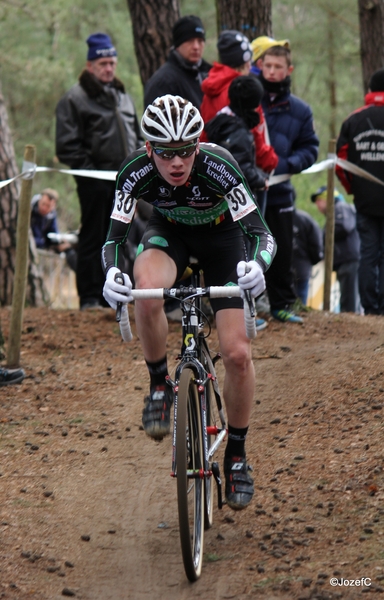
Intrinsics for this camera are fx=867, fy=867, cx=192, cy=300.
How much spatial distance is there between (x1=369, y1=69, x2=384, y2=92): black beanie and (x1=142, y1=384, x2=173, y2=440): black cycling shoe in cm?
589

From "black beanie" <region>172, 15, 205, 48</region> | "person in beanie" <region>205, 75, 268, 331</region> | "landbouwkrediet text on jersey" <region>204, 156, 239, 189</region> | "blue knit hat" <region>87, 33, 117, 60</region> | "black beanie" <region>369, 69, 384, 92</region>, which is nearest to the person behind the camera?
"landbouwkrediet text on jersey" <region>204, 156, 239, 189</region>

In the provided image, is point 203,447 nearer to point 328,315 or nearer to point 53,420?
point 53,420

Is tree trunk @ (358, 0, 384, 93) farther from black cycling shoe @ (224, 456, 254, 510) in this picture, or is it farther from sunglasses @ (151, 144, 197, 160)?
black cycling shoe @ (224, 456, 254, 510)

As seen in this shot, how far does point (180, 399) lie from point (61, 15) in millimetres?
20184

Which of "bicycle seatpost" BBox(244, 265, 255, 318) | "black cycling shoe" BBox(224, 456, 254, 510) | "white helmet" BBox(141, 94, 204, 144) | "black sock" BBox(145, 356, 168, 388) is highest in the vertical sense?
"white helmet" BBox(141, 94, 204, 144)

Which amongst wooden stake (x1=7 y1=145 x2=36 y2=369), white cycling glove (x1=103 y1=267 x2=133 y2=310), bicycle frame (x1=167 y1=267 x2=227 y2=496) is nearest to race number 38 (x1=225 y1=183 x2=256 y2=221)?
bicycle frame (x1=167 y1=267 x2=227 y2=496)

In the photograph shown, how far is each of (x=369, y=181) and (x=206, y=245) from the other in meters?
5.06

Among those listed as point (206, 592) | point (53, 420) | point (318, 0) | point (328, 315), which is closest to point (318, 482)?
point (206, 592)

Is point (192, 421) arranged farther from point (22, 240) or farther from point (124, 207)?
point (22, 240)

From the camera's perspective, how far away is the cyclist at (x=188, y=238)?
4.57 meters

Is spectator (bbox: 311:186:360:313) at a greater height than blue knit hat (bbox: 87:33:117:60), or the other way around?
blue knit hat (bbox: 87:33:117:60)

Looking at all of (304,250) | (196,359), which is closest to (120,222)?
(196,359)

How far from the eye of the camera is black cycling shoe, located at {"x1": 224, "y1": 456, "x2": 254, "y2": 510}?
4.81m

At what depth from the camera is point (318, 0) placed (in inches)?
814
